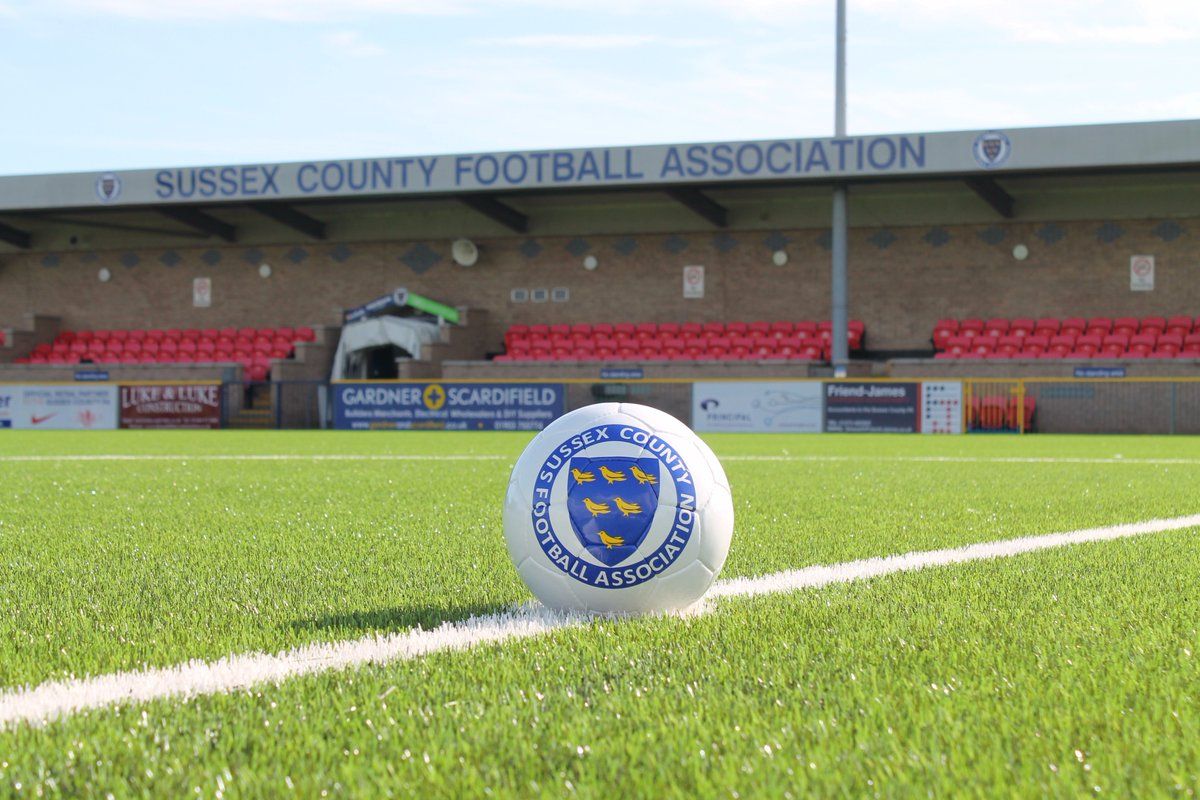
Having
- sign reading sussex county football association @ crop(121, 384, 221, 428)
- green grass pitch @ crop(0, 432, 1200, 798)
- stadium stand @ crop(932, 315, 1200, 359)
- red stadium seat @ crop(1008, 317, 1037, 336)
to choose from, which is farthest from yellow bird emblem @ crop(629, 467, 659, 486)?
red stadium seat @ crop(1008, 317, 1037, 336)

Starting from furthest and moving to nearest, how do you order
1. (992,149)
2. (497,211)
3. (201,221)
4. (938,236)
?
(201,221) → (497,211) → (938,236) → (992,149)

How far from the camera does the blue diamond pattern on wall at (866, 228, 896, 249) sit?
32.2 meters

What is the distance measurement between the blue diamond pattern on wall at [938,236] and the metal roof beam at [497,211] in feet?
37.2

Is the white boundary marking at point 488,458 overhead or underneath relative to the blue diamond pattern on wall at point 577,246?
underneath

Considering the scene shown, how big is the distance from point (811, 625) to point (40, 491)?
23.3 feet

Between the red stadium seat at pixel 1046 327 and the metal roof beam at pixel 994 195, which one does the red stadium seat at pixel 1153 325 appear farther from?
the metal roof beam at pixel 994 195

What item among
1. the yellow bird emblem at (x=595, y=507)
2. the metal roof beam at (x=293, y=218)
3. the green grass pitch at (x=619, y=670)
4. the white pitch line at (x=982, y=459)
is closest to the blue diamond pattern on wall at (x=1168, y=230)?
the white pitch line at (x=982, y=459)

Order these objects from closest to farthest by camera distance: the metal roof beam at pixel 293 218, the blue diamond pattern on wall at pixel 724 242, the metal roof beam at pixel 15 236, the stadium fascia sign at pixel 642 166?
the stadium fascia sign at pixel 642 166 → the blue diamond pattern on wall at pixel 724 242 → the metal roof beam at pixel 293 218 → the metal roof beam at pixel 15 236

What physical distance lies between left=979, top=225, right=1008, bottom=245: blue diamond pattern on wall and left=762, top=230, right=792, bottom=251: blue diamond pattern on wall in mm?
5189

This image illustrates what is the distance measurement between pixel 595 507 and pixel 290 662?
1.00 m

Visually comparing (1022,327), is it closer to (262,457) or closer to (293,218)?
(293,218)

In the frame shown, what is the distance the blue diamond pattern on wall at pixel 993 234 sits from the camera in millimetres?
31266

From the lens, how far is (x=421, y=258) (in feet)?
116

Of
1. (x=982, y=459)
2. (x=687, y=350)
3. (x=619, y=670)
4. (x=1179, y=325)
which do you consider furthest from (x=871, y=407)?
(x=619, y=670)
